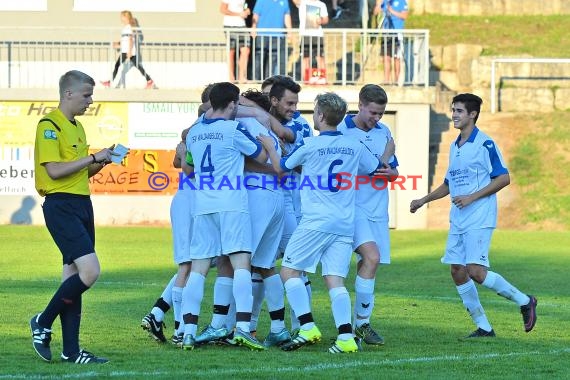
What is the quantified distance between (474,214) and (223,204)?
2463 mm

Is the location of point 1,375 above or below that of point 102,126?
below

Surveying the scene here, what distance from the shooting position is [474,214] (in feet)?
37.2

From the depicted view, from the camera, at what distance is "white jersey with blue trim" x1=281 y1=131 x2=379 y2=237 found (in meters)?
10.0

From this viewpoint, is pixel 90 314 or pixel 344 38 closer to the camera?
pixel 90 314

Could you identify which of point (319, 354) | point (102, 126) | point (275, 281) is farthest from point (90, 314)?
point (102, 126)

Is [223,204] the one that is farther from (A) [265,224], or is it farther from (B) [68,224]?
(B) [68,224]

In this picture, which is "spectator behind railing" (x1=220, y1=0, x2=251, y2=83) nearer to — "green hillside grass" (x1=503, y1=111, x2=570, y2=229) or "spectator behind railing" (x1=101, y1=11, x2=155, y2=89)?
"spectator behind railing" (x1=101, y1=11, x2=155, y2=89)

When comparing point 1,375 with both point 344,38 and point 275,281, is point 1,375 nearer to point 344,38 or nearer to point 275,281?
point 275,281

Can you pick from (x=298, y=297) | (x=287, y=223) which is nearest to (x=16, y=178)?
(x=287, y=223)

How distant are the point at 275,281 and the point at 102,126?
1893 cm

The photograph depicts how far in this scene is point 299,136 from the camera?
11109mm

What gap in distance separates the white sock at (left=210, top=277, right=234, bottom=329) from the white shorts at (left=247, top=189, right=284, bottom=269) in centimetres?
28

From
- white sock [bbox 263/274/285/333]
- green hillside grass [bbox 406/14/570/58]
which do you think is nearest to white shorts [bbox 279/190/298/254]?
white sock [bbox 263/274/285/333]

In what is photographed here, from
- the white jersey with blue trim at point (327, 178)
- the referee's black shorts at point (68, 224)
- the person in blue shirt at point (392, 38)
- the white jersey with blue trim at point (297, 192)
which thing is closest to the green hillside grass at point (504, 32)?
the person in blue shirt at point (392, 38)
